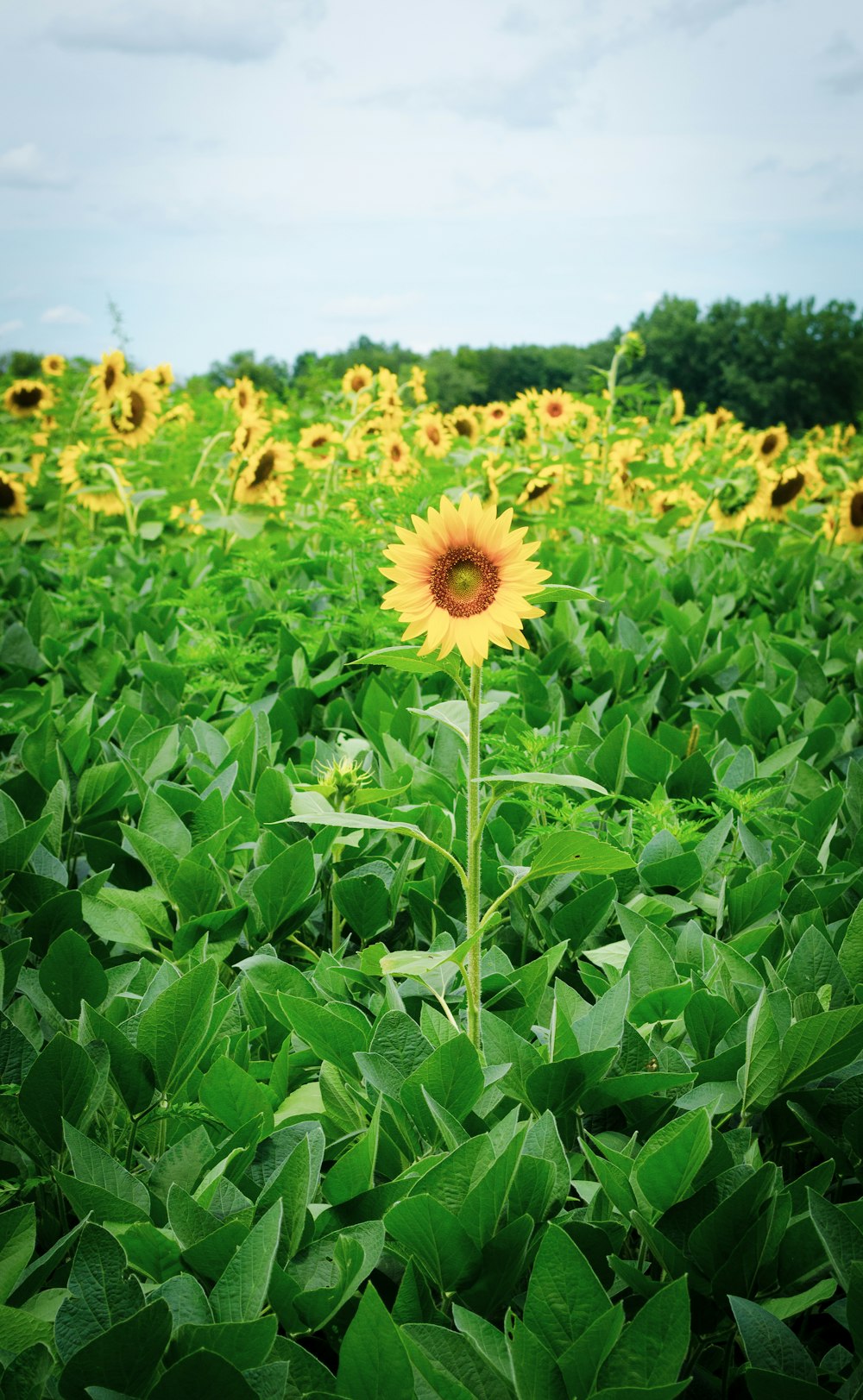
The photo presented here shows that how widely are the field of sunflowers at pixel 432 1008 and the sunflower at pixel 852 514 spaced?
212 centimetres

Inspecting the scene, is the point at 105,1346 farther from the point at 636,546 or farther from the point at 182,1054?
the point at 636,546

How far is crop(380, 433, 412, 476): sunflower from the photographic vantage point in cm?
555

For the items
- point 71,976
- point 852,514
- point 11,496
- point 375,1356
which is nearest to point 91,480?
point 11,496

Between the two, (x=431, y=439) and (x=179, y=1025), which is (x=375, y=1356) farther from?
(x=431, y=439)

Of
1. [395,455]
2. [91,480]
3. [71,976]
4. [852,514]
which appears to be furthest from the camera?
[395,455]

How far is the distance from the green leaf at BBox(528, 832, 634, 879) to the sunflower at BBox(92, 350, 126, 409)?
17.8ft

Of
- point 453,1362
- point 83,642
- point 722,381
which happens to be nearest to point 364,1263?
point 453,1362

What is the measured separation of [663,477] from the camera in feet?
20.7

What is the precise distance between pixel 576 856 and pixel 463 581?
1.20 ft

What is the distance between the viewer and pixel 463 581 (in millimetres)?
1311

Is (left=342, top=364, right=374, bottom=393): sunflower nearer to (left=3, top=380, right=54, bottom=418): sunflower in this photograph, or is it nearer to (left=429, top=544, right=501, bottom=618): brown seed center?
(left=3, top=380, right=54, bottom=418): sunflower

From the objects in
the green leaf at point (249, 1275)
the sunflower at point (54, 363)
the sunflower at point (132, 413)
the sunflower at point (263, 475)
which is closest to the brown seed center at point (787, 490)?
the sunflower at point (263, 475)

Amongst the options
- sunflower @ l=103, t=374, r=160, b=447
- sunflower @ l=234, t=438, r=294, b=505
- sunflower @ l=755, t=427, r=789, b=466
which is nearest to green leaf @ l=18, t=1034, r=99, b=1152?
sunflower @ l=234, t=438, r=294, b=505

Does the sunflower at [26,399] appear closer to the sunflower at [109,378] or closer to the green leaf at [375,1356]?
the sunflower at [109,378]
